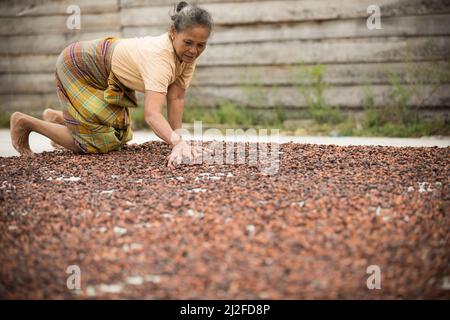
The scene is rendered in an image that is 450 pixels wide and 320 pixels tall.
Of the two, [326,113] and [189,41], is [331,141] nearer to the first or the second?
[326,113]

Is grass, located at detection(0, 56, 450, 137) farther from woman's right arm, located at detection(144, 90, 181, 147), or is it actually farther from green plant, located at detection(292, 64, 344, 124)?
woman's right arm, located at detection(144, 90, 181, 147)

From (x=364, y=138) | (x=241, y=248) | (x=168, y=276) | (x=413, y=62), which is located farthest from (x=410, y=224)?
(x=413, y=62)

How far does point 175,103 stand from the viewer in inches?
142

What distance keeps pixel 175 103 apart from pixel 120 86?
0.40 m

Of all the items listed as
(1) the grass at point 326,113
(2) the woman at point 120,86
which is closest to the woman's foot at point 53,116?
(2) the woman at point 120,86

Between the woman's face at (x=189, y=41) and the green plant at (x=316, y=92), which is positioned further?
the green plant at (x=316, y=92)

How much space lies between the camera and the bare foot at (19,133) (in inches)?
141

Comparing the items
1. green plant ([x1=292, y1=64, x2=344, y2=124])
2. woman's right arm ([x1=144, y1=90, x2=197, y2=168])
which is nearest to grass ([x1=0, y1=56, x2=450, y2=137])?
green plant ([x1=292, y1=64, x2=344, y2=124])

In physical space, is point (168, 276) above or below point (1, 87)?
below

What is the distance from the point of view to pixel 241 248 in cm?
167

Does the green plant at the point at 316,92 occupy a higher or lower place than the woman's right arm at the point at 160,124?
higher

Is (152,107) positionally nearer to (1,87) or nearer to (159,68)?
(159,68)

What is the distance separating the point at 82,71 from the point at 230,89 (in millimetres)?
2623

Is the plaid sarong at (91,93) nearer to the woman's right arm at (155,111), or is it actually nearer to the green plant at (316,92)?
the woman's right arm at (155,111)
